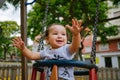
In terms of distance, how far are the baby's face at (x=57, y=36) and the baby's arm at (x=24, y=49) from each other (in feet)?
0.67

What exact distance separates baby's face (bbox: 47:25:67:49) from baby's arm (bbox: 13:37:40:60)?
203 millimetres

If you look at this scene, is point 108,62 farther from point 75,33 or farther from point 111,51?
point 75,33

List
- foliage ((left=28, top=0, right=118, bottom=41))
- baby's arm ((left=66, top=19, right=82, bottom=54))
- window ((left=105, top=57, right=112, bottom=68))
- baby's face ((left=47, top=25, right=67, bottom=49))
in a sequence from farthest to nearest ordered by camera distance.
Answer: window ((left=105, top=57, right=112, bottom=68))
foliage ((left=28, top=0, right=118, bottom=41))
baby's face ((left=47, top=25, right=67, bottom=49))
baby's arm ((left=66, top=19, right=82, bottom=54))

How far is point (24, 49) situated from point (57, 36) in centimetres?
30

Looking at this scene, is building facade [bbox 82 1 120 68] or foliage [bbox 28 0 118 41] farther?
building facade [bbox 82 1 120 68]

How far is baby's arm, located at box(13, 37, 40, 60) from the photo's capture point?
193cm

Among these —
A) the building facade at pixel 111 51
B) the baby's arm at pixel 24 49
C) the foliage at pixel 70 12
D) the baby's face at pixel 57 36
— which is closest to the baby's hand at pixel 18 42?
the baby's arm at pixel 24 49

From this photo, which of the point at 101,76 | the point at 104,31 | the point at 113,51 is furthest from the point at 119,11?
the point at 101,76

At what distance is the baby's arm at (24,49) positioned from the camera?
1932 mm

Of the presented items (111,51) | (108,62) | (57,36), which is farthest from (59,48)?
(108,62)

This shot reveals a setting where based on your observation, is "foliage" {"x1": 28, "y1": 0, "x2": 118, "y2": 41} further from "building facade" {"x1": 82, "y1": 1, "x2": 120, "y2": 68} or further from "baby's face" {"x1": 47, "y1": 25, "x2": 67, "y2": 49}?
"building facade" {"x1": 82, "y1": 1, "x2": 120, "y2": 68}

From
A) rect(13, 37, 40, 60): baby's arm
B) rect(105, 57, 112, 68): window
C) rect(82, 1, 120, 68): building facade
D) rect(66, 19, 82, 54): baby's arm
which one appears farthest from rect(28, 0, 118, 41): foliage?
rect(105, 57, 112, 68): window

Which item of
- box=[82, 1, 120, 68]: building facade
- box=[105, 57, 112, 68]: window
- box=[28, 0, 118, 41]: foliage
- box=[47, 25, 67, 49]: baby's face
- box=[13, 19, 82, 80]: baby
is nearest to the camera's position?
box=[13, 19, 82, 80]: baby

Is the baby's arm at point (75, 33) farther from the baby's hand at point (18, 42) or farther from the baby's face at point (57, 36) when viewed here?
the baby's hand at point (18, 42)
